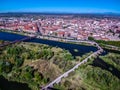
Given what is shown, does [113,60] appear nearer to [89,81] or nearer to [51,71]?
[89,81]

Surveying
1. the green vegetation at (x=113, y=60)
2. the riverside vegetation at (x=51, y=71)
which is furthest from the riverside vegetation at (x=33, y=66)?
the green vegetation at (x=113, y=60)

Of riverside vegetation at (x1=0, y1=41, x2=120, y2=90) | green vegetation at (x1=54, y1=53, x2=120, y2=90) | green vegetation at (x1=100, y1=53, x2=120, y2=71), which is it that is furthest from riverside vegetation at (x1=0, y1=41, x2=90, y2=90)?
green vegetation at (x1=100, y1=53, x2=120, y2=71)

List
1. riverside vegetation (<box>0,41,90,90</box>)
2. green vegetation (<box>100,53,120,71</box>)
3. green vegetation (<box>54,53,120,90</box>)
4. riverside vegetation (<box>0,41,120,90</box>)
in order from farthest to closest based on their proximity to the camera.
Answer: green vegetation (<box>100,53,120,71</box>)
riverside vegetation (<box>0,41,90,90</box>)
riverside vegetation (<box>0,41,120,90</box>)
green vegetation (<box>54,53,120,90</box>)

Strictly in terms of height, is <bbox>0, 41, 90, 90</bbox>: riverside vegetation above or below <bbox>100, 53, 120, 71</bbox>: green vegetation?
above

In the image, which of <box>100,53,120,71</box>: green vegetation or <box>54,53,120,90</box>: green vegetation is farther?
<box>100,53,120,71</box>: green vegetation

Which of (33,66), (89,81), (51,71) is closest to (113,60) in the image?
(89,81)

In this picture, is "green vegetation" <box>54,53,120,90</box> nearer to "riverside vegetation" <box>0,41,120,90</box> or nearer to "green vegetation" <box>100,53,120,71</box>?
"riverside vegetation" <box>0,41,120,90</box>

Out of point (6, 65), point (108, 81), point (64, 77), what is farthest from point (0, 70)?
point (108, 81)

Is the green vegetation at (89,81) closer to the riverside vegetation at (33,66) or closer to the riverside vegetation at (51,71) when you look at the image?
the riverside vegetation at (51,71)
